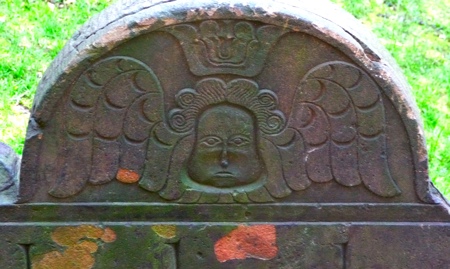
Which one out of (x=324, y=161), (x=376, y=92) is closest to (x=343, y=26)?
(x=376, y=92)

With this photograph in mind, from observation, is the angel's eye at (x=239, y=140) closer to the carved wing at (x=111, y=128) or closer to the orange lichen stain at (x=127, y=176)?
the carved wing at (x=111, y=128)

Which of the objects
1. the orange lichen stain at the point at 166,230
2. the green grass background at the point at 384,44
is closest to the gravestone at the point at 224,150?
the orange lichen stain at the point at 166,230

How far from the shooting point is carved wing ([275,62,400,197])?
9.53 ft

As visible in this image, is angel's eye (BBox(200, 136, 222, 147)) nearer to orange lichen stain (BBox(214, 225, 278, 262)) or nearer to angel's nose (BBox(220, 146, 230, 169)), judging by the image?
angel's nose (BBox(220, 146, 230, 169))

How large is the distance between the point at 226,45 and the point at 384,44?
12.2 feet

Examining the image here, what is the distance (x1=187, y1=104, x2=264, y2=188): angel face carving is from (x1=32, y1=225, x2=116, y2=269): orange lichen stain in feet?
1.34

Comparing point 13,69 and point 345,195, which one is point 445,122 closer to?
point 345,195

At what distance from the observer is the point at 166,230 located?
307 cm

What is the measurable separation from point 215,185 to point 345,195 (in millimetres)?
482

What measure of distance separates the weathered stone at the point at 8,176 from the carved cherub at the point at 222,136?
194 millimetres

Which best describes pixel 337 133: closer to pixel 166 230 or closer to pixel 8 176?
pixel 166 230

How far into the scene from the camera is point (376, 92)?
2906mm

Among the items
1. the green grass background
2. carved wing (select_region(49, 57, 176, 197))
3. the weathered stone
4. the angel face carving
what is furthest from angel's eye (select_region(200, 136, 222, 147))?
the green grass background

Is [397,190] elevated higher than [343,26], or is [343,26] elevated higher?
[343,26]
